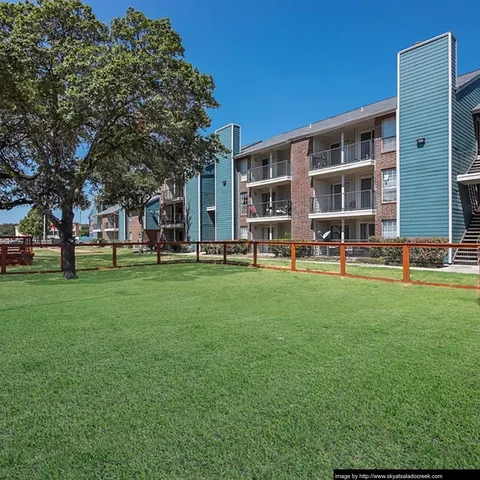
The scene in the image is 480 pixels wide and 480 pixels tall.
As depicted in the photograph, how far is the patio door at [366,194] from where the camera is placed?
20405 mm

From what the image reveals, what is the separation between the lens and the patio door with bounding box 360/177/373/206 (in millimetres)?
20405

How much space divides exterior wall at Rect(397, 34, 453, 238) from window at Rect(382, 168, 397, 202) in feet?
3.30

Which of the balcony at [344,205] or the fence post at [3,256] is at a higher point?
the balcony at [344,205]

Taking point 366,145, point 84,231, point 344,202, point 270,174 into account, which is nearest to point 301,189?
point 344,202

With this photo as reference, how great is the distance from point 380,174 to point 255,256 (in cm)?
944

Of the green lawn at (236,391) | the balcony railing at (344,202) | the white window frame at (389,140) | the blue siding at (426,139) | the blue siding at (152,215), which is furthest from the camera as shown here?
the blue siding at (152,215)

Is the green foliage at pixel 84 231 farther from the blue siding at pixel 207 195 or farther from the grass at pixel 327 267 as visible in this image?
the grass at pixel 327 267

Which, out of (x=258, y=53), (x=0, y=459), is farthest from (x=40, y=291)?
(x=258, y=53)

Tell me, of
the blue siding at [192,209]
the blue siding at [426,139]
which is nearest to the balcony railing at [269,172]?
the blue siding at [192,209]

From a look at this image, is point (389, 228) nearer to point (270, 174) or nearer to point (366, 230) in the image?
point (366, 230)

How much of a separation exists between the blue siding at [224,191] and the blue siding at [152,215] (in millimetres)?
13262

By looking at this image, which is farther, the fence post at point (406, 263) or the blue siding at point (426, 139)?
the blue siding at point (426, 139)

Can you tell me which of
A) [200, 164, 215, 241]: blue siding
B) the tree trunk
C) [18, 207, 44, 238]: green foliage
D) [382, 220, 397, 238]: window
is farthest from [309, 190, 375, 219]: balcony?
[18, 207, 44, 238]: green foliage

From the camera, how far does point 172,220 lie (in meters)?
36.4
